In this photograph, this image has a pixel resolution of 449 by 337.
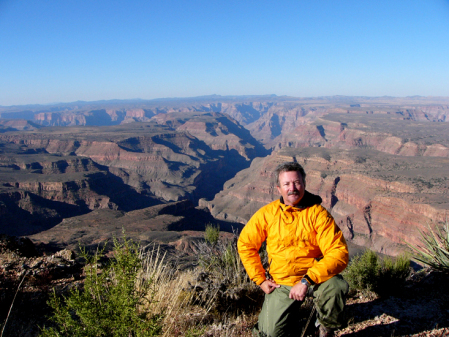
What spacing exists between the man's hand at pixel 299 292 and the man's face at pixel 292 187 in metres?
0.93

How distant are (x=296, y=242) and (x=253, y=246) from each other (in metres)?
0.52

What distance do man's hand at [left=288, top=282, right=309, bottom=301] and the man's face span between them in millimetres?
934

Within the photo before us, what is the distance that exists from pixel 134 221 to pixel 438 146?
7726 cm

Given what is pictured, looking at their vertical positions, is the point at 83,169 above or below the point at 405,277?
below

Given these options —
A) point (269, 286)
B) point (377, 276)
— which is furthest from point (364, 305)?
point (269, 286)

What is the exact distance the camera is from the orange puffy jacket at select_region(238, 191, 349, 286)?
3082 millimetres

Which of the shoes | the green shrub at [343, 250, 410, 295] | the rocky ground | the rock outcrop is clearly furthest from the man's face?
the rock outcrop

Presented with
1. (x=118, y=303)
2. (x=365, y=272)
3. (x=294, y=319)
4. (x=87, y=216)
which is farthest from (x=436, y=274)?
(x=87, y=216)

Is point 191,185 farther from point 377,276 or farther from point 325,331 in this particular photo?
point 325,331

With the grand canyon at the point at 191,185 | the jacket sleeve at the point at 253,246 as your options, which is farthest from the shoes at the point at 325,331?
the grand canyon at the point at 191,185

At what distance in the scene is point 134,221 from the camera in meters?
35.9

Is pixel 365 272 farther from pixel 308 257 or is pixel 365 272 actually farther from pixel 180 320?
pixel 180 320

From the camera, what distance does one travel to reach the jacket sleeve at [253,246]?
340 cm

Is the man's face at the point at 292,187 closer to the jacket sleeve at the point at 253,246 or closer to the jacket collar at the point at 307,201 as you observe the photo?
the jacket collar at the point at 307,201
